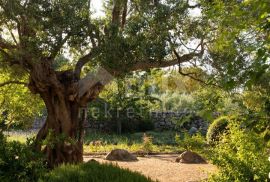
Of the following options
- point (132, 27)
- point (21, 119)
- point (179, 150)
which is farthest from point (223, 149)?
point (179, 150)

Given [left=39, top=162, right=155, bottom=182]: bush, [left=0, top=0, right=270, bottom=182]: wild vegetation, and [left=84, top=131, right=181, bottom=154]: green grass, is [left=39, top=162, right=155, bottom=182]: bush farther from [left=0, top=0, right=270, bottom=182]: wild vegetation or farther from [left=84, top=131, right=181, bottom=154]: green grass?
[left=84, top=131, right=181, bottom=154]: green grass

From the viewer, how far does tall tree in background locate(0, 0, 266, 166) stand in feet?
26.8

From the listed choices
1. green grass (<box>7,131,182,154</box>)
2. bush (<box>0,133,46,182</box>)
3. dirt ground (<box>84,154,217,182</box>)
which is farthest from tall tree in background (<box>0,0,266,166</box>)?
green grass (<box>7,131,182,154</box>)

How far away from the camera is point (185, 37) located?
30.1 ft

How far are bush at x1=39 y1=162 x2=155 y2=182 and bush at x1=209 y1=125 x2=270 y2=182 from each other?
54.3 inches

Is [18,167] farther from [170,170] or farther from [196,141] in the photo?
[170,170]

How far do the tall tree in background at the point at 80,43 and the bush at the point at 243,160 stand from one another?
2.33 meters

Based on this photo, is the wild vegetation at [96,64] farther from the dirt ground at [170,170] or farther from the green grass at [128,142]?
the green grass at [128,142]

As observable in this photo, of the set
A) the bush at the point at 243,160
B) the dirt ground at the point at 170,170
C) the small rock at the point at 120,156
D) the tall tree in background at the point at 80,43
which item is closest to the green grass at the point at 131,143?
the small rock at the point at 120,156

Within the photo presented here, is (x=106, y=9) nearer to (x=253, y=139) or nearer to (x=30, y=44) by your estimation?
(x=30, y=44)

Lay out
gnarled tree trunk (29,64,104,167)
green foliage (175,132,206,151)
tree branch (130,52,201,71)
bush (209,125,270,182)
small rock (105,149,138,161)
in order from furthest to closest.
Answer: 1. small rock (105,149,138,161)
2. gnarled tree trunk (29,64,104,167)
3. tree branch (130,52,201,71)
4. green foliage (175,132,206,151)
5. bush (209,125,270,182)

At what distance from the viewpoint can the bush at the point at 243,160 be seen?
19.7ft

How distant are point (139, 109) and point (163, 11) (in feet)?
58.9

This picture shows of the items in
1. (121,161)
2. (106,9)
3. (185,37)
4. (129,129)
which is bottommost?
(121,161)
